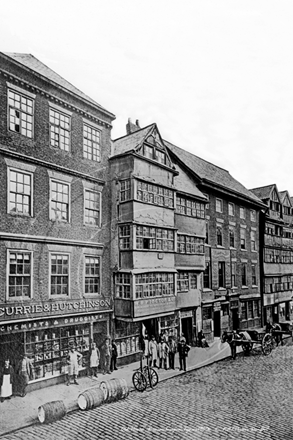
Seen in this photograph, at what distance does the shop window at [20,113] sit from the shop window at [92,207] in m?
2.89

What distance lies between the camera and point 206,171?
2277cm

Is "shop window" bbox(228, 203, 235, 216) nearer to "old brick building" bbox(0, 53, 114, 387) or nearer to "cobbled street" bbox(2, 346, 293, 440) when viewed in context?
"cobbled street" bbox(2, 346, 293, 440)

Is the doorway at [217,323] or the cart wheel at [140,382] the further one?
the doorway at [217,323]

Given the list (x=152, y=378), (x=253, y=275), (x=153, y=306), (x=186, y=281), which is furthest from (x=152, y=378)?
(x=253, y=275)

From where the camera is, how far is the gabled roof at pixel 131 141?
587 inches

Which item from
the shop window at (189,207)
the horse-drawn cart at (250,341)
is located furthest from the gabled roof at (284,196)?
the horse-drawn cart at (250,341)

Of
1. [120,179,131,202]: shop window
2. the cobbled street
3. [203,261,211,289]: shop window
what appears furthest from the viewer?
[203,261,211,289]: shop window

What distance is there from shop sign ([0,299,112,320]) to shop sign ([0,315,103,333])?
20 centimetres

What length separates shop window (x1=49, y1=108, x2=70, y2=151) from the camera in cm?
1195

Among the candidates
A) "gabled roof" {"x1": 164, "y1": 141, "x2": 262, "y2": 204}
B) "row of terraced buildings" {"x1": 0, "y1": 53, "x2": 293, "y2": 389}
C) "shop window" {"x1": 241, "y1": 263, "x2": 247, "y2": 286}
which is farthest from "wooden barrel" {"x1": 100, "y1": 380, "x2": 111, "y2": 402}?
"shop window" {"x1": 241, "y1": 263, "x2": 247, "y2": 286}

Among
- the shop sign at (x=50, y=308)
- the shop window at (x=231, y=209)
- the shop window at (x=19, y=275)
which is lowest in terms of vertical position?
the shop sign at (x=50, y=308)

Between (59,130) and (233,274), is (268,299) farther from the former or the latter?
(59,130)

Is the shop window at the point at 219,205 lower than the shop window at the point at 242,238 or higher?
higher

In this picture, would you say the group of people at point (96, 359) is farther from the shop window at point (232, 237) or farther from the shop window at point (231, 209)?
the shop window at point (231, 209)
